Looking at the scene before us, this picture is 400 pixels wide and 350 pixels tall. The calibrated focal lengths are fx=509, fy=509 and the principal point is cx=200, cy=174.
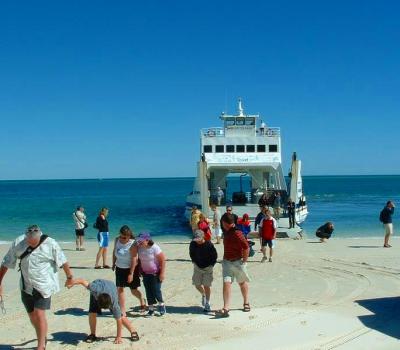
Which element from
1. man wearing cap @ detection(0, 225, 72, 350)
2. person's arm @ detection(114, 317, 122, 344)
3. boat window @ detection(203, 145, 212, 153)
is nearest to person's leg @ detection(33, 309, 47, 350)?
man wearing cap @ detection(0, 225, 72, 350)

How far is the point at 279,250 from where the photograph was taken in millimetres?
14742

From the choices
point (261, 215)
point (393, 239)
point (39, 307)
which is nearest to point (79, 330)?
point (39, 307)

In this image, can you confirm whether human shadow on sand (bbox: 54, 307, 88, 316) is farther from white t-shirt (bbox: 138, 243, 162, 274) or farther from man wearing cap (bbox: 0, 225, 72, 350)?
man wearing cap (bbox: 0, 225, 72, 350)

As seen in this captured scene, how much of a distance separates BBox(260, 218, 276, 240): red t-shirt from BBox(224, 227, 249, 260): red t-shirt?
5033 mm

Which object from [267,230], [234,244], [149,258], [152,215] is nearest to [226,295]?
[234,244]

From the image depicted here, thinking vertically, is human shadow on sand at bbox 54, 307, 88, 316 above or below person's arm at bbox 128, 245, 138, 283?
below

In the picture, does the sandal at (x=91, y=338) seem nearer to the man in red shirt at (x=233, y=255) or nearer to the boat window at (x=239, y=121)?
the man in red shirt at (x=233, y=255)

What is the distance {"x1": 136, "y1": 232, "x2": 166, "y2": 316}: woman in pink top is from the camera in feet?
23.1

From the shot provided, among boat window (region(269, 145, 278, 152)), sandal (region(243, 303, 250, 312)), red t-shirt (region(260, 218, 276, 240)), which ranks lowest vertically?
sandal (region(243, 303, 250, 312))

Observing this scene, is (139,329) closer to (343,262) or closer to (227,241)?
(227,241)

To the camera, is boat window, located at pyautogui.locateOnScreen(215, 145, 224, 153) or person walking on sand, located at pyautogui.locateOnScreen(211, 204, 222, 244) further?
boat window, located at pyautogui.locateOnScreen(215, 145, 224, 153)

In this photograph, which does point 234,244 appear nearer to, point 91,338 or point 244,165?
point 91,338

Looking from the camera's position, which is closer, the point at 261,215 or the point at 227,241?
the point at 227,241

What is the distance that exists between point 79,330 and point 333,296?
404 centimetres
